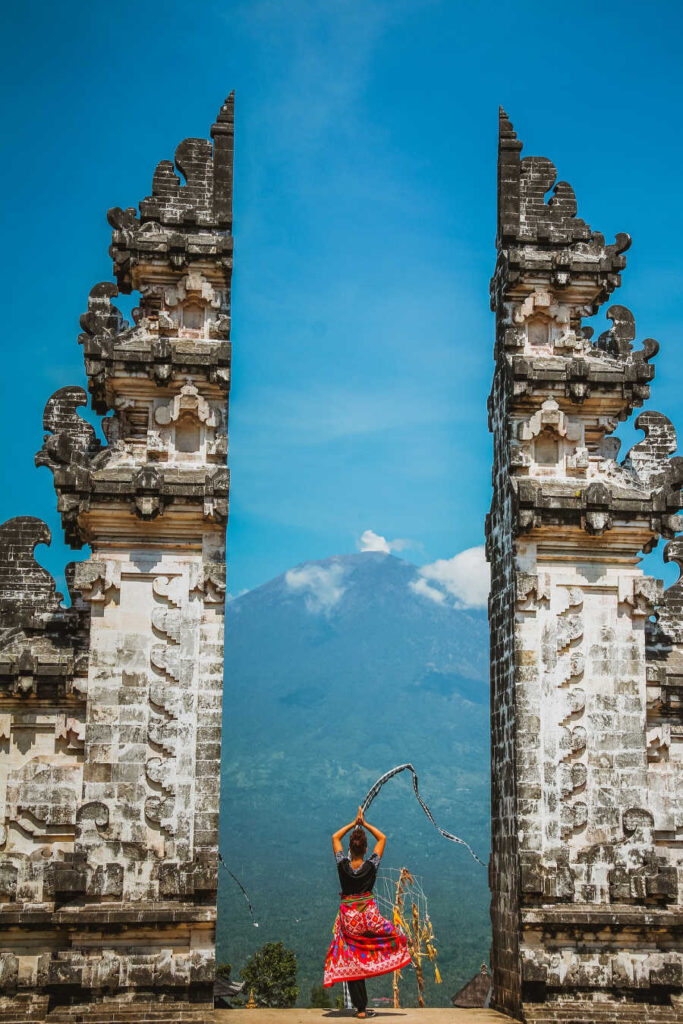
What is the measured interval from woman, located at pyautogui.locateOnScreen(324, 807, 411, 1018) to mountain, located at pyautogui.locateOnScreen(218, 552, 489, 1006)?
36045 millimetres

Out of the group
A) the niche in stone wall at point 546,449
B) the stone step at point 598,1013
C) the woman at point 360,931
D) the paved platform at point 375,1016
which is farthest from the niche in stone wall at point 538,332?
the paved platform at point 375,1016

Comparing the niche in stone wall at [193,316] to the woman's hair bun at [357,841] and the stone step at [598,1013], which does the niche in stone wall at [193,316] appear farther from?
the stone step at [598,1013]

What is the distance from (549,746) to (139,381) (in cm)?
701

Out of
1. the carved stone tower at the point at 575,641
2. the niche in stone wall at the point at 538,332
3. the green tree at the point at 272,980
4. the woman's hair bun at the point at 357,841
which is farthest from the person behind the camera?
the green tree at the point at 272,980

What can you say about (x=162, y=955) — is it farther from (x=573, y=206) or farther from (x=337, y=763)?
(x=337, y=763)

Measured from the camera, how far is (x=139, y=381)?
15672 mm

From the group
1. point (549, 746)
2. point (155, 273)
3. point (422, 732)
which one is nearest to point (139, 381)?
point (155, 273)

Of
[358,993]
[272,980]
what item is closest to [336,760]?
[272,980]

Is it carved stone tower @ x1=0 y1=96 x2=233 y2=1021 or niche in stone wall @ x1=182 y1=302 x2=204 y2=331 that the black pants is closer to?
carved stone tower @ x1=0 y1=96 x2=233 y2=1021

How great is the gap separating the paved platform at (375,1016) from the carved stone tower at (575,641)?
445 millimetres

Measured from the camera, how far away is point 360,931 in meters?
13.4

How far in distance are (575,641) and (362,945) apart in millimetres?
4559

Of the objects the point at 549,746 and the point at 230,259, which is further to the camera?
the point at 230,259

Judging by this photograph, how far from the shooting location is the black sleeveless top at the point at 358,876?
44.0 feet
